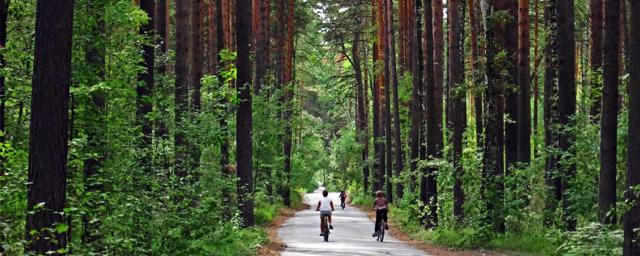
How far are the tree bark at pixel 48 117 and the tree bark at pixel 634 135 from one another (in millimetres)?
7828

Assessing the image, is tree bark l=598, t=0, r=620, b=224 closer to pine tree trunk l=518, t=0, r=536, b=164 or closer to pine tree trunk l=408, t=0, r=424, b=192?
pine tree trunk l=518, t=0, r=536, b=164

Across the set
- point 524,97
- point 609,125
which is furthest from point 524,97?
point 609,125

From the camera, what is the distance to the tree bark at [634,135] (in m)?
10.2

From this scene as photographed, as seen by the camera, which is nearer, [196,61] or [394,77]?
[196,61]

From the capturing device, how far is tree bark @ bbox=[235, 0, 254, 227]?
19.0m

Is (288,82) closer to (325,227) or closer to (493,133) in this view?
(325,227)

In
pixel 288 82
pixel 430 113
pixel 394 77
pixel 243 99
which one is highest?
pixel 288 82

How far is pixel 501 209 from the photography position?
17625 mm

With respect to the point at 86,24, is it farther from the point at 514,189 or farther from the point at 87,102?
the point at 514,189

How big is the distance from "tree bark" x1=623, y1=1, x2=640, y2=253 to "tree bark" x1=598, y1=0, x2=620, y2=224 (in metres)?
1.71

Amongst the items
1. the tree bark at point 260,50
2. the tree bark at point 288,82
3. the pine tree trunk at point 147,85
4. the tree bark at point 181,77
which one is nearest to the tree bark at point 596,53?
the tree bark at point 181,77

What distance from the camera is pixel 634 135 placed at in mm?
10203

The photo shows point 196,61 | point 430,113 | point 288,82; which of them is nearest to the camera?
point 196,61

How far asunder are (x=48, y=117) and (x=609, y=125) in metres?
9.12
